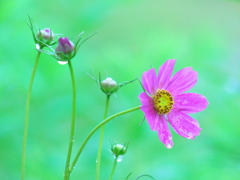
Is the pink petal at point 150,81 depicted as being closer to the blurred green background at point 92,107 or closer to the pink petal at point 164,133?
the pink petal at point 164,133

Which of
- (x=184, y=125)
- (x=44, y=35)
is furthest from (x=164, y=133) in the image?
(x=44, y=35)

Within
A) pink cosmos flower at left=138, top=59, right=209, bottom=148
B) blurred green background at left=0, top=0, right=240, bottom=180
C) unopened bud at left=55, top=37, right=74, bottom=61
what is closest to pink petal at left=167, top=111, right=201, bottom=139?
pink cosmos flower at left=138, top=59, right=209, bottom=148

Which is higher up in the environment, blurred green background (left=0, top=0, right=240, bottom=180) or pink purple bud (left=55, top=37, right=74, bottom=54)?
blurred green background (left=0, top=0, right=240, bottom=180)

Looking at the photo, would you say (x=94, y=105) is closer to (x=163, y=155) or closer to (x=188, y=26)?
(x=163, y=155)

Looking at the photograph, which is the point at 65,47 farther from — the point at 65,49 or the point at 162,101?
the point at 162,101

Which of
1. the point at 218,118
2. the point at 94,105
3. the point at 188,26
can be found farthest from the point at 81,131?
the point at 188,26

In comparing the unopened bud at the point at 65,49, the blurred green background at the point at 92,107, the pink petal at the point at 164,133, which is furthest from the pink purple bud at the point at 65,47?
the blurred green background at the point at 92,107

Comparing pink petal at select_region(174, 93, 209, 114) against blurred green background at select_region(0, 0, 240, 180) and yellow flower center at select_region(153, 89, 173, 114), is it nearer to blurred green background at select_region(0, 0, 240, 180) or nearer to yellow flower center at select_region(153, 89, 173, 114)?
yellow flower center at select_region(153, 89, 173, 114)

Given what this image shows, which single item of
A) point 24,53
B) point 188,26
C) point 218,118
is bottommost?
point 218,118
